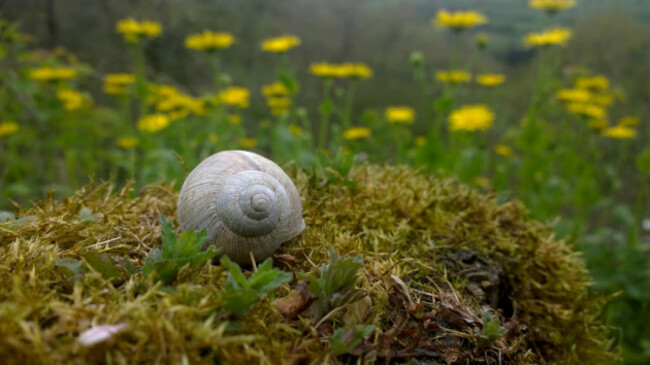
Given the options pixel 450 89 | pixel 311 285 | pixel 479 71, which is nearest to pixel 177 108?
pixel 450 89

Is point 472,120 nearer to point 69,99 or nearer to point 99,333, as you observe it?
point 99,333

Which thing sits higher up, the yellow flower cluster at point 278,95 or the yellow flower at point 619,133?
the yellow flower cluster at point 278,95

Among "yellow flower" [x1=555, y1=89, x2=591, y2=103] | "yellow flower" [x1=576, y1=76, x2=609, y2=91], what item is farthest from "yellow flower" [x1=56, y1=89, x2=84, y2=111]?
"yellow flower" [x1=576, y1=76, x2=609, y2=91]

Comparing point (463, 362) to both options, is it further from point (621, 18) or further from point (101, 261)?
point (621, 18)

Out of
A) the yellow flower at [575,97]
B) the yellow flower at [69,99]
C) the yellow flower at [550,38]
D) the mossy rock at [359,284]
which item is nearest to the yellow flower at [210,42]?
the yellow flower at [69,99]

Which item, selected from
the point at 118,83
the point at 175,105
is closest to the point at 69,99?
the point at 118,83

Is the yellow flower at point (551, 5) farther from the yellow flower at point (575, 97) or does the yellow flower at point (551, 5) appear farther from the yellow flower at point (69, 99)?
→ the yellow flower at point (69, 99)
